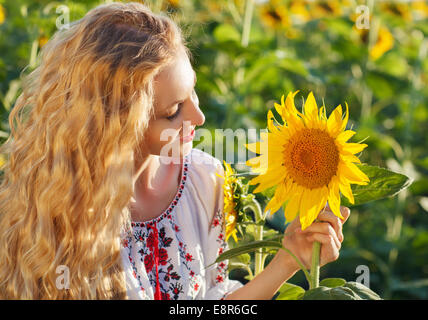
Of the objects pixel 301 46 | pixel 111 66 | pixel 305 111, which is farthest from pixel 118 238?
pixel 301 46

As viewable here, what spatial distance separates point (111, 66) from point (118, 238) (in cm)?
28

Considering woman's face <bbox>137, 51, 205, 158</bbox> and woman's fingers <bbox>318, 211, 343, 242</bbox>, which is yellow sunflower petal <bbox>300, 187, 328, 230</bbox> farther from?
woman's face <bbox>137, 51, 205, 158</bbox>

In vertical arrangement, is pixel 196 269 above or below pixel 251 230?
below

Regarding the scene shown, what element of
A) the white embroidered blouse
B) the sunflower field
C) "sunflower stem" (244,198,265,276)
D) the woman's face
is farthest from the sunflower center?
the sunflower field

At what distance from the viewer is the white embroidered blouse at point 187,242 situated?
1.03 metres

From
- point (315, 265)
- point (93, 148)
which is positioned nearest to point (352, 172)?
point (315, 265)

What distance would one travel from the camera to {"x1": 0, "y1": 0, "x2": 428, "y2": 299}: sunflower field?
179 centimetres

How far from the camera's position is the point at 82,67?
0.89 metres

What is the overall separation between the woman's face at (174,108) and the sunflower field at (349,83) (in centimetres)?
39

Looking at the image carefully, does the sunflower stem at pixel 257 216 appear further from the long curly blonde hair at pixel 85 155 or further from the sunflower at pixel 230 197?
the long curly blonde hair at pixel 85 155

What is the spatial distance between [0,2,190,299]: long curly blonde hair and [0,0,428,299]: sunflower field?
1.39 ft

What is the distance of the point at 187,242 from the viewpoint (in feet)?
3.53

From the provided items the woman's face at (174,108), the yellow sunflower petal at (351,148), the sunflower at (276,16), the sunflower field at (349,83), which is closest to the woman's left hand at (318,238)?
the yellow sunflower petal at (351,148)
